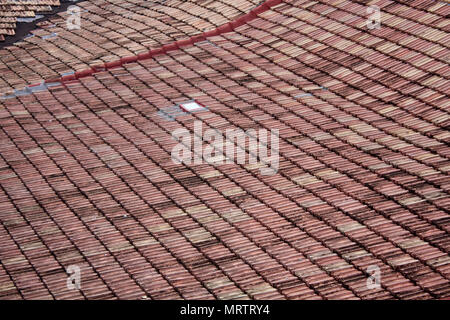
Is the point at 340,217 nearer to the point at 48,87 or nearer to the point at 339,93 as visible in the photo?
the point at 339,93

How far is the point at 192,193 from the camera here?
1136 cm

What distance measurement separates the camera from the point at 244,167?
11.9 m

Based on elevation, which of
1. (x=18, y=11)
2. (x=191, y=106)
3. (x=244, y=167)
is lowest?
(x=18, y=11)

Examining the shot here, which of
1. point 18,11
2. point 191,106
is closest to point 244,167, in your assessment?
point 191,106

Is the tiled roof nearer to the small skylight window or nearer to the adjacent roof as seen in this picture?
the small skylight window

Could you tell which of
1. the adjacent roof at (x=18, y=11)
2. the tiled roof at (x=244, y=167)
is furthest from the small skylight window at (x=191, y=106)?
the adjacent roof at (x=18, y=11)

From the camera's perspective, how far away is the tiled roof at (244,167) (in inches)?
373

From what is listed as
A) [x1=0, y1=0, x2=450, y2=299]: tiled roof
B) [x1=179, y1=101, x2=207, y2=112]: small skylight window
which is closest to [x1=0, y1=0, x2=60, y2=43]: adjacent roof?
[x1=0, y1=0, x2=450, y2=299]: tiled roof

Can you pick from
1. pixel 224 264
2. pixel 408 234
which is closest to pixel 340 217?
pixel 408 234

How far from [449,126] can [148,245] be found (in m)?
5.51

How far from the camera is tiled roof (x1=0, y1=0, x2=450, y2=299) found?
31.1 ft

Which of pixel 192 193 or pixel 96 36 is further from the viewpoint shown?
pixel 96 36

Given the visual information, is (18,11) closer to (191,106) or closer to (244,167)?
(191,106)
